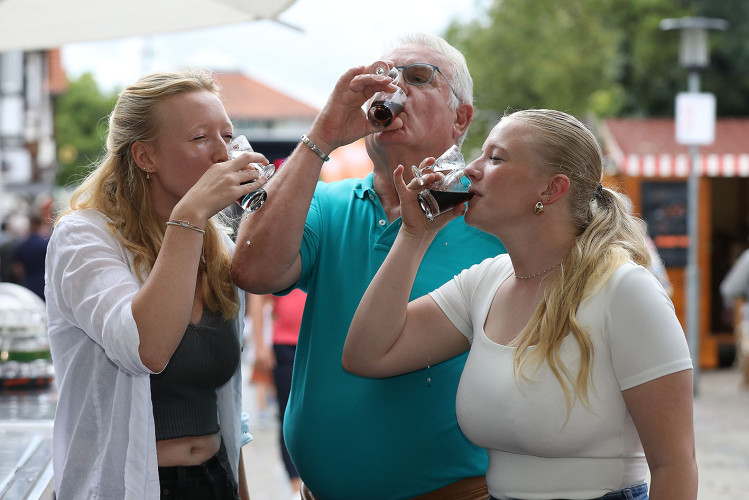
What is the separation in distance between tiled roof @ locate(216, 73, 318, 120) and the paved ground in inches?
1873

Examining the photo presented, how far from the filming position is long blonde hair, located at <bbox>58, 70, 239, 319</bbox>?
99.7 inches

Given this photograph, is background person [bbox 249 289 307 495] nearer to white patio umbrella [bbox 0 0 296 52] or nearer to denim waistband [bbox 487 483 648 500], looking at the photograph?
white patio umbrella [bbox 0 0 296 52]

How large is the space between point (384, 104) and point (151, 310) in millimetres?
939

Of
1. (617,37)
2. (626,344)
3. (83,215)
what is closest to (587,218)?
(626,344)

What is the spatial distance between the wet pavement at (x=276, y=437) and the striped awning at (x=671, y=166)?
2.91m

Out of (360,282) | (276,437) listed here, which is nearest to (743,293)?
(276,437)

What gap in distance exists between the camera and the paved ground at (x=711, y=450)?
6738 mm

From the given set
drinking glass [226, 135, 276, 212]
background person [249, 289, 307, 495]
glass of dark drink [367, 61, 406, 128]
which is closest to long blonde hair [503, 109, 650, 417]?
glass of dark drink [367, 61, 406, 128]

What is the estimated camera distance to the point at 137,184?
8.60 feet

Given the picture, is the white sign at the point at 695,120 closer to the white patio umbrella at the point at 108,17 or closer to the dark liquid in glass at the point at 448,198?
the white patio umbrella at the point at 108,17

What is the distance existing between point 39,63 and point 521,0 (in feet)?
65.6

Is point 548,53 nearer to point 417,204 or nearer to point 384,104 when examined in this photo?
point 384,104

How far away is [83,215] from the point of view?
247 centimetres

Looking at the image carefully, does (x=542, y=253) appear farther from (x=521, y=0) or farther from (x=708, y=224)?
(x=521, y=0)
